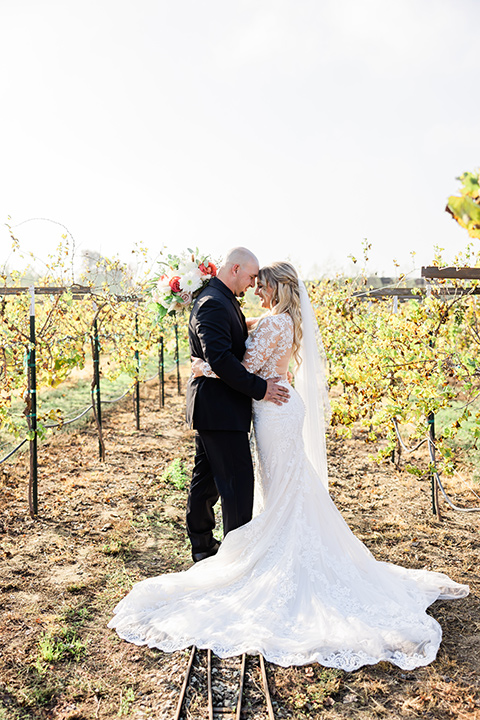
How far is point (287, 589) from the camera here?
125 inches

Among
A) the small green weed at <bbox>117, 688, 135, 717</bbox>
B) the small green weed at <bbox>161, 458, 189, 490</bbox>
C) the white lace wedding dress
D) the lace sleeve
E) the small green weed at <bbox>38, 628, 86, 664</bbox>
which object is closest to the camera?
the small green weed at <bbox>117, 688, 135, 717</bbox>

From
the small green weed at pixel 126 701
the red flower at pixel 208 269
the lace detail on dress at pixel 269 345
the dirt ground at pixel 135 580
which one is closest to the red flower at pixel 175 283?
the red flower at pixel 208 269

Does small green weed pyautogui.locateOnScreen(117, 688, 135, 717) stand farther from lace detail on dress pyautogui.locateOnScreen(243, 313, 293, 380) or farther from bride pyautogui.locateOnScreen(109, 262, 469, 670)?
lace detail on dress pyautogui.locateOnScreen(243, 313, 293, 380)

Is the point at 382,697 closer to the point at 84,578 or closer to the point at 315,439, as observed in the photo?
the point at 315,439

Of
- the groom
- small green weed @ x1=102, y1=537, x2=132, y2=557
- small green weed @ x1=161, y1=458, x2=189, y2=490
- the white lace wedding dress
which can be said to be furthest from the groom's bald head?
small green weed @ x1=161, y1=458, x2=189, y2=490

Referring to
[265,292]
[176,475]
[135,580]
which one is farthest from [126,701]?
[176,475]

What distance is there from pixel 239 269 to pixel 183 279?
1.41 ft

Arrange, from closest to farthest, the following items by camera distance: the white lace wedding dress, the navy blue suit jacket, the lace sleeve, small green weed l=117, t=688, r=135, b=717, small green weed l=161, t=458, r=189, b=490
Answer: small green weed l=117, t=688, r=135, b=717 < the white lace wedding dress < the navy blue suit jacket < the lace sleeve < small green weed l=161, t=458, r=189, b=490

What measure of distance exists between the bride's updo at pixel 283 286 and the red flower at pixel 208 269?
1.42 ft

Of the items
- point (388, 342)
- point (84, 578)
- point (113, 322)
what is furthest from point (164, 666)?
point (113, 322)

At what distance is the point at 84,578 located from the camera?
3918 mm

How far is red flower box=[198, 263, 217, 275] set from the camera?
394cm

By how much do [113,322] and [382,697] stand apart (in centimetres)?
732

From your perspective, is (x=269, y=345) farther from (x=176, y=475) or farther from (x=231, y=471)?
(x=176, y=475)
